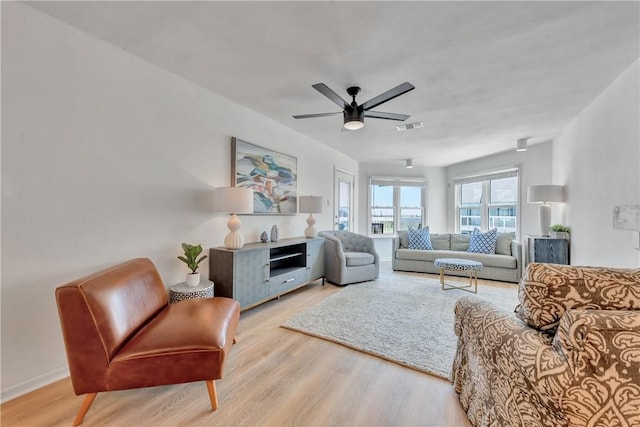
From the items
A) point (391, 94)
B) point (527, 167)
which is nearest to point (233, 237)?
point (391, 94)

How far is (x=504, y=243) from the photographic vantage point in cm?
487

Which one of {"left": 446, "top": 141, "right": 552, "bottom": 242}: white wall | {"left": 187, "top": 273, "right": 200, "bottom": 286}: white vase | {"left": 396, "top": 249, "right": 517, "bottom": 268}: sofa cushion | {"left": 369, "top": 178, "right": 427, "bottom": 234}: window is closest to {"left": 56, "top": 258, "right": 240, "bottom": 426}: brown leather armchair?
{"left": 187, "top": 273, "right": 200, "bottom": 286}: white vase

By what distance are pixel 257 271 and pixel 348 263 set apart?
169cm

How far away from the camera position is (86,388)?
1.43 metres

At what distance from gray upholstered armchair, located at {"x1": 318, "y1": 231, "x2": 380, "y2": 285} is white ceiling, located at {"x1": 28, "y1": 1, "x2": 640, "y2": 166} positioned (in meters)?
2.06

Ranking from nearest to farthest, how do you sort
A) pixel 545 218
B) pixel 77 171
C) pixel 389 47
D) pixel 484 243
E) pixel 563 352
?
pixel 563 352
pixel 77 171
pixel 389 47
pixel 545 218
pixel 484 243

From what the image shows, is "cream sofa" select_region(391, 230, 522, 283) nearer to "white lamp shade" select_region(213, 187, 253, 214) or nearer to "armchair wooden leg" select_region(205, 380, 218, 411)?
"white lamp shade" select_region(213, 187, 253, 214)

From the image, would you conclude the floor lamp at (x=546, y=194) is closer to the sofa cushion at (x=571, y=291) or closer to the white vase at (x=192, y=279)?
the sofa cushion at (x=571, y=291)

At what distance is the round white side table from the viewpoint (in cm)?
241

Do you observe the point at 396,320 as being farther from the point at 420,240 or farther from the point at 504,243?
the point at 504,243

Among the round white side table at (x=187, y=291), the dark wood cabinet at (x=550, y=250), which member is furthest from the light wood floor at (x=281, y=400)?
the dark wood cabinet at (x=550, y=250)

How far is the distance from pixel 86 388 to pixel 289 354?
50.2 inches

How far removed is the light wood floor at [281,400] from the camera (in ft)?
4.98

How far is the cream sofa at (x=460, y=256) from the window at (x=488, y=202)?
0.88 metres
